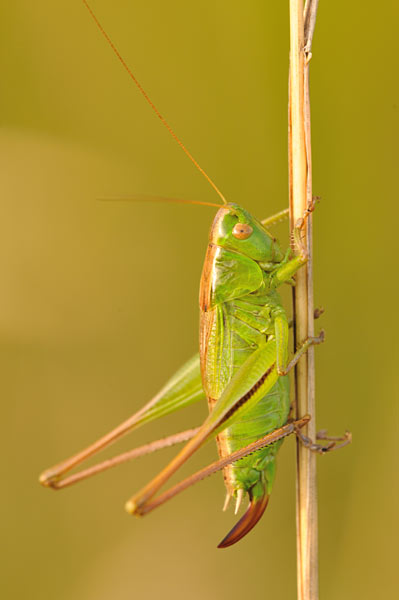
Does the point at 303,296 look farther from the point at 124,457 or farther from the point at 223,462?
the point at 124,457

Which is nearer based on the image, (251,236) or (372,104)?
(251,236)

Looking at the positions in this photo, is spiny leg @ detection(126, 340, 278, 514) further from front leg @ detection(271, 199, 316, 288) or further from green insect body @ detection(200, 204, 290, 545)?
front leg @ detection(271, 199, 316, 288)

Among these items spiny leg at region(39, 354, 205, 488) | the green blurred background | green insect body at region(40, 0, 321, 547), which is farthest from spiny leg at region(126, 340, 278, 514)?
the green blurred background

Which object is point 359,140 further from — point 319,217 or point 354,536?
point 354,536

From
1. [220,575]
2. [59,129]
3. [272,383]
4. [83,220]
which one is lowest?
[220,575]

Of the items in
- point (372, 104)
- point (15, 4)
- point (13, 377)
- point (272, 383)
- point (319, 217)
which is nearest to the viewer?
point (272, 383)

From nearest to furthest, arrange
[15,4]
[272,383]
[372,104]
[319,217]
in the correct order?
[272,383], [372,104], [319,217], [15,4]

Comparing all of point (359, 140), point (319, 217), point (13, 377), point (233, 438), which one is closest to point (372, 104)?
point (359, 140)
